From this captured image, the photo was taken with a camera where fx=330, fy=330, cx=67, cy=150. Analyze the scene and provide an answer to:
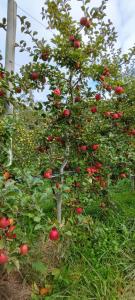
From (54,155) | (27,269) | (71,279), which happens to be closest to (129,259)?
(71,279)

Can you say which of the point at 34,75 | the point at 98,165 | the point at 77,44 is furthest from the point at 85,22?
the point at 98,165

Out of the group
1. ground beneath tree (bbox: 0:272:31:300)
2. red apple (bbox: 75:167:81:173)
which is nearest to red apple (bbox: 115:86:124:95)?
red apple (bbox: 75:167:81:173)

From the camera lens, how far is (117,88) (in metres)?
3.02

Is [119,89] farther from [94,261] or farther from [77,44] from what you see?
[94,261]

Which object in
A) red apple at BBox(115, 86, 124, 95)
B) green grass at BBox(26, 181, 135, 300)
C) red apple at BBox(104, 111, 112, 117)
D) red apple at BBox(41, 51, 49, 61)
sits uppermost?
red apple at BBox(41, 51, 49, 61)

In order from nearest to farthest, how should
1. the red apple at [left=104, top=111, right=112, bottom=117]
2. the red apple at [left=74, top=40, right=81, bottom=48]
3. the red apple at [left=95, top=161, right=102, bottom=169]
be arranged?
the red apple at [left=74, top=40, right=81, bottom=48] < the red apple at [left=104, top=111, right=112, bottom=117] < the red apple at [left=95, top=161, right=102, bottom=169]

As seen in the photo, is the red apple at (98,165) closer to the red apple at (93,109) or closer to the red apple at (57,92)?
the red apple at (93,109)

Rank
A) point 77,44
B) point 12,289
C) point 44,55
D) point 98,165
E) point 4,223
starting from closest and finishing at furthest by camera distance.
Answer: point 4,223, point 12,289, point 77,44, point 44,55, point 98,165

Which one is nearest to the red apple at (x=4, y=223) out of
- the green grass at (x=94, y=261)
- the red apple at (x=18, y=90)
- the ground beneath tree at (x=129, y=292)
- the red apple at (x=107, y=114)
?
the green grass at (x=94, y=261)

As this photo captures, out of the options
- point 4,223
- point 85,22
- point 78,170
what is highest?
point 85,22

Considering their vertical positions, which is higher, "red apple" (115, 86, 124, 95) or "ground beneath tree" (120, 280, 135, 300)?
"red apple" (115, 86, 124, 95)

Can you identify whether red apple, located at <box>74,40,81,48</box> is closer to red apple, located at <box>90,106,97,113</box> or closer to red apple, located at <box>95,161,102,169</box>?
red apple, located at <box>90,106,97,113</box>

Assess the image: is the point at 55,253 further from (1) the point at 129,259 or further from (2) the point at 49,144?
(2) the point at 49,144

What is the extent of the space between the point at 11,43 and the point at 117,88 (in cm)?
102
